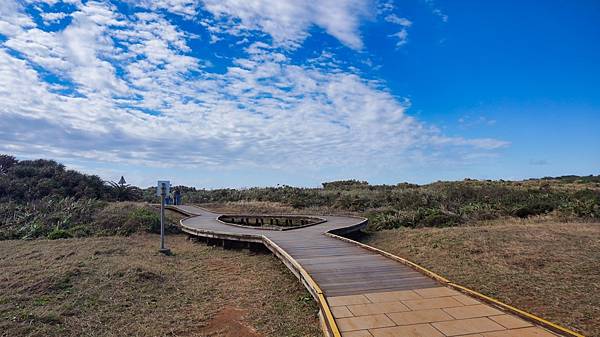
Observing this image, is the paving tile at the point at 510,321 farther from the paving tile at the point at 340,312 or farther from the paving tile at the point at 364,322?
the paving tile at the point at 340,312

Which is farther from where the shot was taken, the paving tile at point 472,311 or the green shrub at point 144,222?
the green shrub at point 144,222

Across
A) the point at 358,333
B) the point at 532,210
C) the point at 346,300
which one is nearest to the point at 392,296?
the point at 346,300

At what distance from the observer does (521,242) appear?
8.79 m

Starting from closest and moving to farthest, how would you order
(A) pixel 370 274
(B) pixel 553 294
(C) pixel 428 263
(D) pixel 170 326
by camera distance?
1. (D) pixel 170 326
2. (B) pixel 553 294
3. (A) pixel 370 274
4. (C) pixel 428 263

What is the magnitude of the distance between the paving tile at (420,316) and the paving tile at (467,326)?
0.13m

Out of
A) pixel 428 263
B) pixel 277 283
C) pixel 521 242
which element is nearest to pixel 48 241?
pixel 277 283

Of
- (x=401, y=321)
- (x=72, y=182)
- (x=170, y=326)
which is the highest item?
(x=72, y=182)

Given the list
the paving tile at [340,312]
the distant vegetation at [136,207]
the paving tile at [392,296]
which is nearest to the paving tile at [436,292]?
the paving tile at [392,296]

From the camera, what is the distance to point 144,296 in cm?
641

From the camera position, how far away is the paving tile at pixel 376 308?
4.67 metres

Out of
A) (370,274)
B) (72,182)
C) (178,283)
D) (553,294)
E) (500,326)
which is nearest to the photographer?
(500,326)

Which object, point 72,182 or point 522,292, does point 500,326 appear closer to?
point 522,292

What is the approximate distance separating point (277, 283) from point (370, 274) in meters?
2.02

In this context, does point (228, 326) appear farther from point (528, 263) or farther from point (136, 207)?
point (136, 207)
